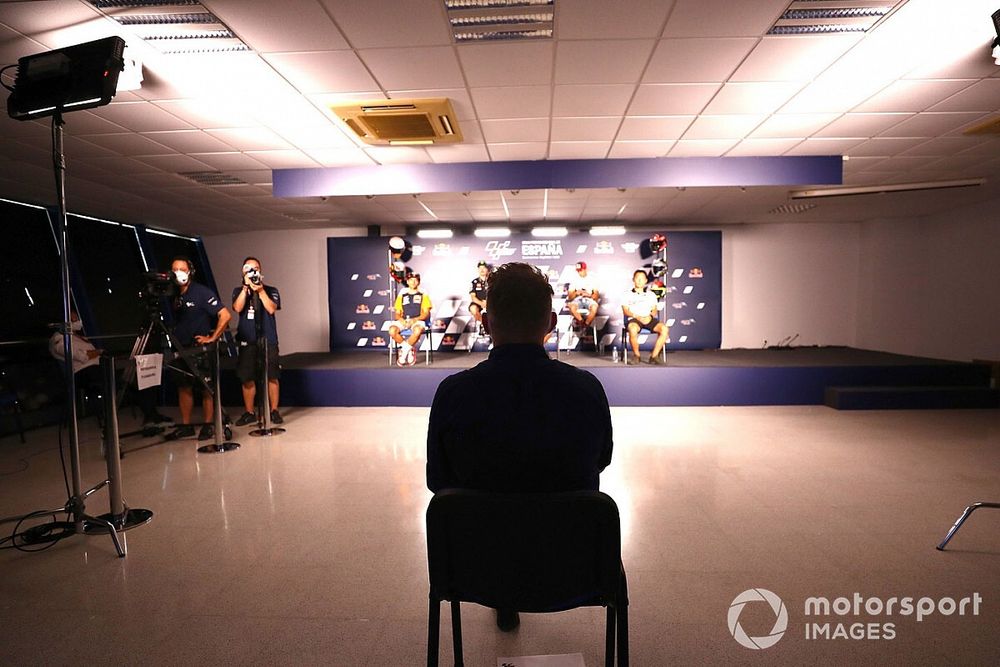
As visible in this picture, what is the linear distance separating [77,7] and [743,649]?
4127 millimetres

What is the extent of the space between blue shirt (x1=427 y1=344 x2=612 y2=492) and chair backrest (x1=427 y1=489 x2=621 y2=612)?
0.32ft

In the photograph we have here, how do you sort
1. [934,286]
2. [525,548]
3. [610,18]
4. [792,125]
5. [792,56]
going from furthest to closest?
[934,286]
[792,125]
[792,56]
[610,18]
[525,548]

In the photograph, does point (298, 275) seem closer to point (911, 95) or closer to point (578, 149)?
point (578, 149)

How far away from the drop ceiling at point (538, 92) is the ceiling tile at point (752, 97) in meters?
0.02

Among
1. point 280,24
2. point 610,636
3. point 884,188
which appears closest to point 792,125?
point 884,188

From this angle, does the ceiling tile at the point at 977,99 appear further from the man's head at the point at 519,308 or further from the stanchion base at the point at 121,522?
the stanchion base at the point at 121,522

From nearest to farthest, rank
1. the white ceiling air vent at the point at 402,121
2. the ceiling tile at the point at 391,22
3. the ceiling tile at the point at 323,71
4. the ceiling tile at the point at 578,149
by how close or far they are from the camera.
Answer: the ceiling tile at the point at 391,22, the ceiling tile at the point at 323,71, the white ceiling air vent at the point at 402,121, the ceiling tile at the point at 578,149

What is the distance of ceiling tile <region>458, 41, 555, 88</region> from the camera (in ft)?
8.95

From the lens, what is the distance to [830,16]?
2477 mm

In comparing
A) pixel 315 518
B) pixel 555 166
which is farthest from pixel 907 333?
pixel 315 518

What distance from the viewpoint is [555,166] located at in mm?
4871

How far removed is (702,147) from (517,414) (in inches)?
177

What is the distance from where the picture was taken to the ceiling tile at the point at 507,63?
8.95 feet

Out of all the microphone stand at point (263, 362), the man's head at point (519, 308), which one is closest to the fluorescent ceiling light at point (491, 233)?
the microphone stand at point (263, 362)
